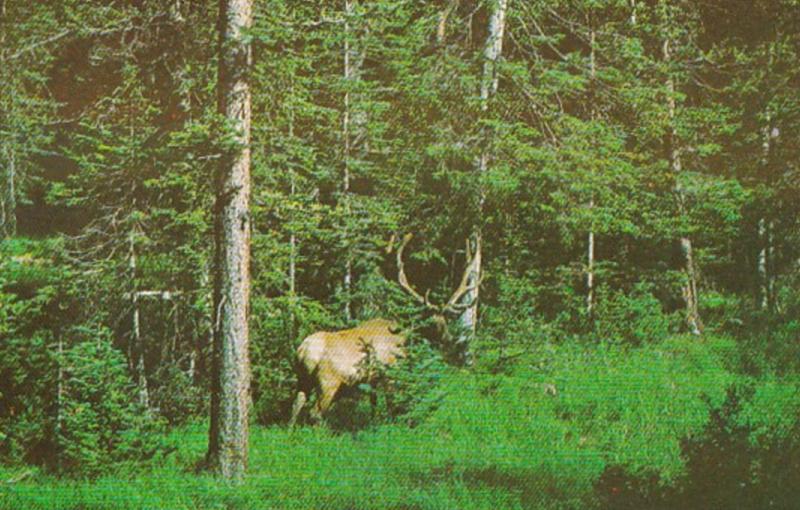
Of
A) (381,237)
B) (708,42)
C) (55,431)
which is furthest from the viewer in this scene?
(708,42)

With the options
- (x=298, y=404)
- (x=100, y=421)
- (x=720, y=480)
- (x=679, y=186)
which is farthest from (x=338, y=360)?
(x=679, y=186)

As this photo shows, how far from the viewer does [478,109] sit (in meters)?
12.0

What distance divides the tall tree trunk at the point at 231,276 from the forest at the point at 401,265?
32 millimetres

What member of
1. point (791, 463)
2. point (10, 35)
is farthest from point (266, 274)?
point (791, 463)

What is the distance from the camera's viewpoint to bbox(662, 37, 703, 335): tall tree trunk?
14.7m

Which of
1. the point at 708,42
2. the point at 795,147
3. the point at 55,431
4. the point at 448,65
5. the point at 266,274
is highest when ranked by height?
the point at 708,42

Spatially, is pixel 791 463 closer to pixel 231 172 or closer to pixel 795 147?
pixel 231 172

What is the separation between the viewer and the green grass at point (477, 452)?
7.38m

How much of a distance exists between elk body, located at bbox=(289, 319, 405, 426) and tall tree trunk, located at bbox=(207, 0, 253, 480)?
6.75 ft

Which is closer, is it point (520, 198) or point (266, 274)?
point (266, 274)

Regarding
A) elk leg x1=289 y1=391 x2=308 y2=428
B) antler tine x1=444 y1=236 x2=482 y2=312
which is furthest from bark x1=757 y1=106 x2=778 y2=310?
elk leg x1=289 y1=391 x2=308 y2=428

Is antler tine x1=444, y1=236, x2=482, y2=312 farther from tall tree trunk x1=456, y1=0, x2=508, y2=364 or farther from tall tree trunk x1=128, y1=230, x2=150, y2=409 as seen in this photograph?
tall tree trunk x1=128, y1=230, x2=150, y2=409

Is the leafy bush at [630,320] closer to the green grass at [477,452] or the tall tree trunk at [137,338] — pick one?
the green grass at [477,452]

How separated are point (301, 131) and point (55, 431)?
722 centimetres
